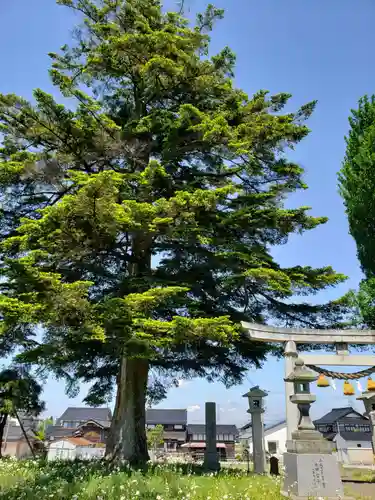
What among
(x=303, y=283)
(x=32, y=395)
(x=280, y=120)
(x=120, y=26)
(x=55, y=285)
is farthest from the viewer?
(x=32, y=395)

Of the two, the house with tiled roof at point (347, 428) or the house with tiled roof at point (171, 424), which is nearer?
the house with tiled roof at point (347, 428)

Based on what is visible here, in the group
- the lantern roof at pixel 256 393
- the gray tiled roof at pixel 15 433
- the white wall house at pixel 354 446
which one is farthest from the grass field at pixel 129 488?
the gray tiled roof at pixel 15 433

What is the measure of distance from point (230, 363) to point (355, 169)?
9127 mm

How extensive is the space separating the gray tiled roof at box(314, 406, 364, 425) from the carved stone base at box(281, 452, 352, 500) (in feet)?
130

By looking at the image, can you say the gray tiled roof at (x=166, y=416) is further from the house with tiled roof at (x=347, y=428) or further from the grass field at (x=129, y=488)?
the grass field at (x=129, y=488)

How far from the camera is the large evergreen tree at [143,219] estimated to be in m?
8.91

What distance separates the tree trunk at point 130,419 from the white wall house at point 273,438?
3784 centimetres

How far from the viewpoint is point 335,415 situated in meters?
44.2

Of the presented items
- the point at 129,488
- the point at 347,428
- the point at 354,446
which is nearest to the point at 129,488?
the point at 129,488

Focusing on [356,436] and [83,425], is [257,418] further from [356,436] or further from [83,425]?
[83,425]

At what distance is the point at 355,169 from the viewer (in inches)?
602

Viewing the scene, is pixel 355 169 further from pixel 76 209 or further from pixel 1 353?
pixel 1 353

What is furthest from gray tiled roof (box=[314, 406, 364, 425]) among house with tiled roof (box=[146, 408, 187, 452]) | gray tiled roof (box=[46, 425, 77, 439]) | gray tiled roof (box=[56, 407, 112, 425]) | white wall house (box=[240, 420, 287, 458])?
gray tiled roof (box=[46, 425, 77, 439])

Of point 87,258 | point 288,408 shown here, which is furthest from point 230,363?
point 87,258
